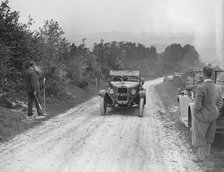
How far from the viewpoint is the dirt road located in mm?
7230

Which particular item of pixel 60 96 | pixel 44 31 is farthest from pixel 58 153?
pixel 44 31

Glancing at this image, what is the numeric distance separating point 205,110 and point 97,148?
278 cm

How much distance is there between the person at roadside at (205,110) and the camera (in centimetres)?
730

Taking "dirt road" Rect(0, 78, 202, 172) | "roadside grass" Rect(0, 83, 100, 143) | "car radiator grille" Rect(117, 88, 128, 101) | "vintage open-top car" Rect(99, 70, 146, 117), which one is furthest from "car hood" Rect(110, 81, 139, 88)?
"roadside grass" Rect(0, 83, 100, 143)

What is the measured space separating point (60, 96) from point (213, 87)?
12485 mm

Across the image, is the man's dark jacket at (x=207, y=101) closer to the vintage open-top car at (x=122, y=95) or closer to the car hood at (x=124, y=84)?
the vintage open-top car at (x=122, y=95)

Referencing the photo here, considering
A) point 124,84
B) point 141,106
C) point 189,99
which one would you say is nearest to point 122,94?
point 124,84

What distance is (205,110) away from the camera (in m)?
7.33

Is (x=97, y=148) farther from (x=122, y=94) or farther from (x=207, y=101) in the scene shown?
(x=122, y=94)

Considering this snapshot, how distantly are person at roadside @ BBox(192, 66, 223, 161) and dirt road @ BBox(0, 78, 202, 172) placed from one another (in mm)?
559

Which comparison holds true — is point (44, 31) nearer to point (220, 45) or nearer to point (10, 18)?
point (10, 18)

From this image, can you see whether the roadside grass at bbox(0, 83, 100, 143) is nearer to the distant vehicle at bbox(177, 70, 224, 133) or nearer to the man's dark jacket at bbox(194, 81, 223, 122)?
the distant vehicle at bbox(177, 70, 224, 133)

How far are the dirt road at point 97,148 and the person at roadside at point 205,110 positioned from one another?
1.83 ft

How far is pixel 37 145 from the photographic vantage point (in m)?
8.91
